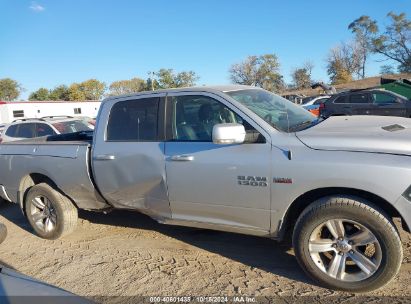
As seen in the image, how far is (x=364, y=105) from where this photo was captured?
14844mm

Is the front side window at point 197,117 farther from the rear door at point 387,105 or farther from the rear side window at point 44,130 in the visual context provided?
the rear door at point 387,105

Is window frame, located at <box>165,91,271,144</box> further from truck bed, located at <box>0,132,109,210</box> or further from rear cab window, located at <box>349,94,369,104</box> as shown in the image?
rear cab window, located at <box>349,94,369,104</box>

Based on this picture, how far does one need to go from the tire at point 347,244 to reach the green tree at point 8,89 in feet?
297

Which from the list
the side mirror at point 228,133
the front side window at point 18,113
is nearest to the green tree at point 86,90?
the front side window at point 18,113

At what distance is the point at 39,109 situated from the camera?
36.5 metres

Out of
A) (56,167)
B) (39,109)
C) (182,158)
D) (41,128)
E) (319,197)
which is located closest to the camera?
(319,197)

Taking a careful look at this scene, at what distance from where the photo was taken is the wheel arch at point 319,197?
3.25 metres

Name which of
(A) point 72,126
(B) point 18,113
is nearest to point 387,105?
(A) point 72,126

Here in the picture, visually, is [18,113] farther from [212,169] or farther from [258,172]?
[258,172]

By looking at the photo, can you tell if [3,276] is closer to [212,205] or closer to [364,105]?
[212,205]

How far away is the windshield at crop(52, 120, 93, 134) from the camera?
1184cm

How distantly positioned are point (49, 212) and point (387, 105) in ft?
42.0

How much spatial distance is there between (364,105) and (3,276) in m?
14.6

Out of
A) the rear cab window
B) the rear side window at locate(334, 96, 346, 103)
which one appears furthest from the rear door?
the rear side window at locate(334, 96, 346, 103)
